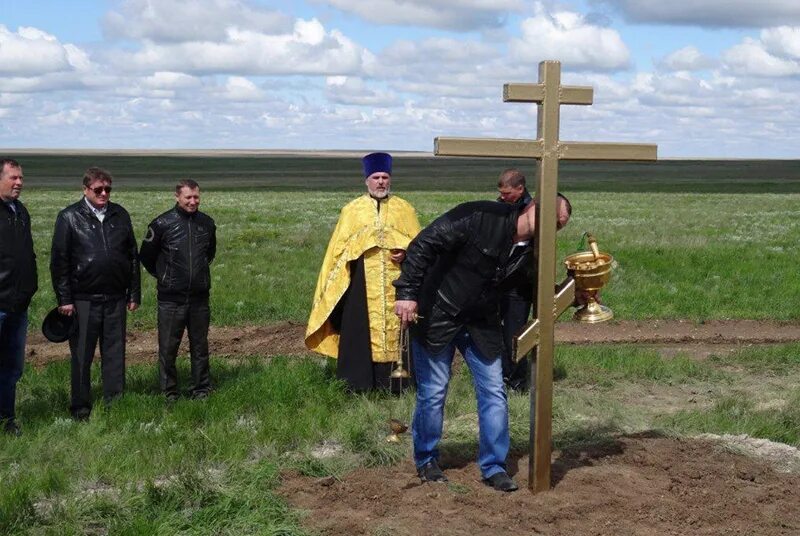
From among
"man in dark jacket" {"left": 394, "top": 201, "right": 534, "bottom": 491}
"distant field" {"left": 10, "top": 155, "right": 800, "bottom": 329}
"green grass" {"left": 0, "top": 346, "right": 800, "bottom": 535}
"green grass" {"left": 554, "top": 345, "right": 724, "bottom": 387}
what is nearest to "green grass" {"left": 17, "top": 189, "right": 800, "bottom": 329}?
"distant field" {"left": 10, "top": 155, "right": 800, "bottom": 329}

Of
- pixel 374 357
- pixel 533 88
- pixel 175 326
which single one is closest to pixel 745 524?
pixel 533 88

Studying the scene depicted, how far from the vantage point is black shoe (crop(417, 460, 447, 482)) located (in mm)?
6188

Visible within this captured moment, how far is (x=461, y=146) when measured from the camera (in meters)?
5.56

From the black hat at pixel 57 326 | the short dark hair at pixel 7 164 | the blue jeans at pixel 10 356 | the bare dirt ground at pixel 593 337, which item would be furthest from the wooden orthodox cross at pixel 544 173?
the bare dirt ground at pixel 593 337

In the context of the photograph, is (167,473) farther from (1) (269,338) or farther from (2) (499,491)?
(1) (269,338)

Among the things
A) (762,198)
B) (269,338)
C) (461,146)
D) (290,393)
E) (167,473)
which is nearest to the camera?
(461,146)

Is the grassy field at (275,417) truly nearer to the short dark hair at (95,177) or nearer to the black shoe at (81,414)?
the black shoe at (81,414)

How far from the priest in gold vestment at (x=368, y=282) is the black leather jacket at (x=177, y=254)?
113 cm

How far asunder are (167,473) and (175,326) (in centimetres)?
285

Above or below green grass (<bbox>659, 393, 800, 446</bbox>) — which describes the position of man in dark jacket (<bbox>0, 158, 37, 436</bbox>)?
above

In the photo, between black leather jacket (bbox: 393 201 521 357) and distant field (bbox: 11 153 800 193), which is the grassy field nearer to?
black leather jacket (bbox: 393 201 521 357)

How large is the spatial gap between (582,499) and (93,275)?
14.4ft

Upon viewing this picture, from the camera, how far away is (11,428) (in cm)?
790

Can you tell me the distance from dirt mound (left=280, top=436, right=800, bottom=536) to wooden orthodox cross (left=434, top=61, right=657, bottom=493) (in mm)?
363
